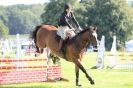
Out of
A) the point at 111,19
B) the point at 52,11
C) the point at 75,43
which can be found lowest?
the point at 75,43

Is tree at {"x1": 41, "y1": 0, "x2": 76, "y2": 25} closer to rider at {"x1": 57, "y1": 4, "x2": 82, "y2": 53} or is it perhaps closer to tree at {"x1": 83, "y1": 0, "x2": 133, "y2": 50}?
tree at {"x1": 83, "y1": 0, "x2": 133, "y2": 50}

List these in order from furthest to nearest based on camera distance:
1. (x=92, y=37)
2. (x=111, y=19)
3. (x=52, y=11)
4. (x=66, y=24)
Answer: (x=52, y=11)
(x=111, y=19)
(x=66, y=24)
(x=92, y=37)

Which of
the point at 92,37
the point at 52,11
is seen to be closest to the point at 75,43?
the point at 92,37

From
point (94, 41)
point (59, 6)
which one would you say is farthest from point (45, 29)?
point (59, 6)

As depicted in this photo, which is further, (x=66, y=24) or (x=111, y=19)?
(x=111, y=19)

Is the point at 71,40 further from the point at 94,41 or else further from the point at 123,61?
the point at 123,61

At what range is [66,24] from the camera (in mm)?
16219

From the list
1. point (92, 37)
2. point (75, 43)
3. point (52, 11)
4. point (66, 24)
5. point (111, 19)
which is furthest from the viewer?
point (52, 11)

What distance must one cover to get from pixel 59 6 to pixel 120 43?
18.7 m

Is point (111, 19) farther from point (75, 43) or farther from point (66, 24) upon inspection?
point (75, 43)

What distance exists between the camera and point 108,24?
93.5m

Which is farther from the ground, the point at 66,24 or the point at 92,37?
the point at 66,24

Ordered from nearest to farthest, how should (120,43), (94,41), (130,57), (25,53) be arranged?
(94,41) < (130,57) < (25,53) < (120,43)

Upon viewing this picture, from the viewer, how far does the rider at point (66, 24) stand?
631 inches
